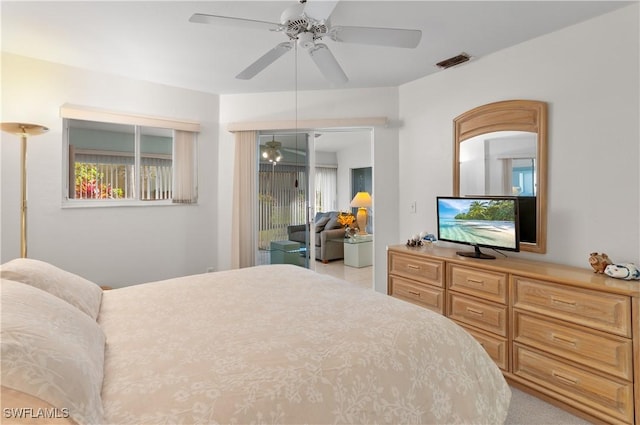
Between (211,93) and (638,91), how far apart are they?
12.9 feet

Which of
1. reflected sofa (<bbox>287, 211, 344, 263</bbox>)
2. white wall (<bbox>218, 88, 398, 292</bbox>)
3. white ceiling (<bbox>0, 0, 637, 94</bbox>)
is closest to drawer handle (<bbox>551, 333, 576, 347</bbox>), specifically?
white wall (<bbox>218, 88, 398, 292</bbox>)

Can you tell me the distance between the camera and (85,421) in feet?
2.58

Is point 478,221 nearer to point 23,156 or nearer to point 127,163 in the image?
point 127,163

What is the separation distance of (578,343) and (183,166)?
3920 millimetres

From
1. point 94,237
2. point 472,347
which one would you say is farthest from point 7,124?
point 472,347

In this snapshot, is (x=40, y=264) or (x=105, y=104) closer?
(x=40, y=264)

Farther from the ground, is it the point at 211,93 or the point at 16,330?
the point at 211,93

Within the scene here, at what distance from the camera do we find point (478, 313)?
2.46 m

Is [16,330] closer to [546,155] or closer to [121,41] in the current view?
[121,41]

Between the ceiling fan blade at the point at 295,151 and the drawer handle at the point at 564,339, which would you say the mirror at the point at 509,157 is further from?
the ceiling fan blade at the point at 295,151

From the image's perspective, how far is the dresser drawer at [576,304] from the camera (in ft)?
5.83

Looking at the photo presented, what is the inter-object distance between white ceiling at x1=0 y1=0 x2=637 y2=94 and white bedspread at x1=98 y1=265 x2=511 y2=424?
186cm

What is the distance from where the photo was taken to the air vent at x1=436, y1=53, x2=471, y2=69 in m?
2.90

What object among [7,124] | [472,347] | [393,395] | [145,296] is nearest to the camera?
[393,395]
